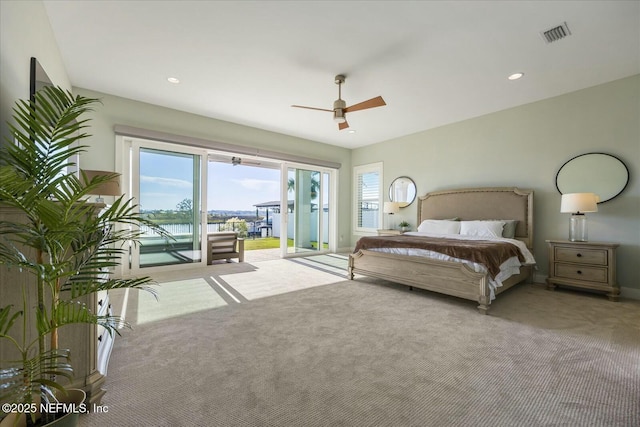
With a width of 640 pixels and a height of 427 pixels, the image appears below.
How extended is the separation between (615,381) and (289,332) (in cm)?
218

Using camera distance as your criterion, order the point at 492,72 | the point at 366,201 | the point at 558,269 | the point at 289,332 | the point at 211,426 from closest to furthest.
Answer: the point at 211,426 < the point at 289,332 < the point at 492,72 < the point at 558,269 < the point at 366,201

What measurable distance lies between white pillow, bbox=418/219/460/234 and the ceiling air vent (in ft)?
9.02

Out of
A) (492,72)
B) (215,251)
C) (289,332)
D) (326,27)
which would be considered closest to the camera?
(289,332)

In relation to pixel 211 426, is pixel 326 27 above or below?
above

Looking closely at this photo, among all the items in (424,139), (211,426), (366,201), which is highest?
(424,139)

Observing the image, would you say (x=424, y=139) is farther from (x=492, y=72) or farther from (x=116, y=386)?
(x=116, y=386)

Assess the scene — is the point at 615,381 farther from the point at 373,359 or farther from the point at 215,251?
the point at 215,251

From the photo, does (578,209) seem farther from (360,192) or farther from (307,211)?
(307,211)

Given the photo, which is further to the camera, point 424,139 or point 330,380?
point 424,139

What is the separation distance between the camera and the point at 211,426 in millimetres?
1307

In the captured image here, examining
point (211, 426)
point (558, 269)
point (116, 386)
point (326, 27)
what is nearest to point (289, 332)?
point (211, 426)

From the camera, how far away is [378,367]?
1.80 meters

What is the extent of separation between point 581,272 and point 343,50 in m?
3.96

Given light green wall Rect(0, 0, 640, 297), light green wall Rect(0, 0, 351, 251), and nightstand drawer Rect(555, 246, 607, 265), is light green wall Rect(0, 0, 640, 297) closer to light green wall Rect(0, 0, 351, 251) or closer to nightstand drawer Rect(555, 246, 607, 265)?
light green wall Rect(0, 0, 351, 251)
